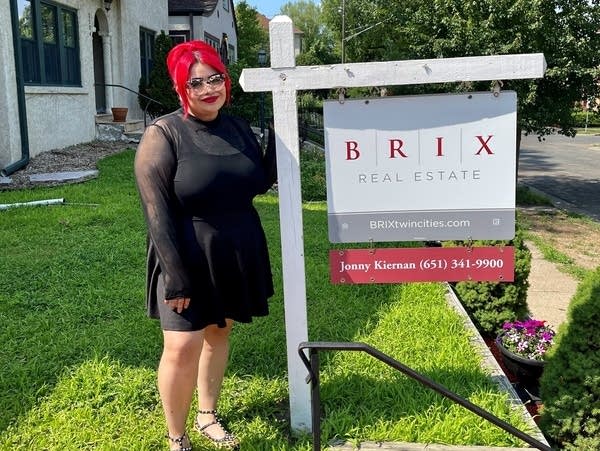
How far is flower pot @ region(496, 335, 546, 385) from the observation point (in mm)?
3692

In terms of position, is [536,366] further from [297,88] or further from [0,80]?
[0,80]

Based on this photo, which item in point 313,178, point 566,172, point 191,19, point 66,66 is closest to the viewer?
point 313,178

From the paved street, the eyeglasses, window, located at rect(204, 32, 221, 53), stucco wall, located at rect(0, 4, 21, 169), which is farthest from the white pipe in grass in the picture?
window, located at rect(204, 32, 221, 53)

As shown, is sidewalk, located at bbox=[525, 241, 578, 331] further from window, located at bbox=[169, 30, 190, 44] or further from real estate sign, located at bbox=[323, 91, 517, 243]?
window, located at bbox=[169, 30, 190, 44]

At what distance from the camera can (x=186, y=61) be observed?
235cm

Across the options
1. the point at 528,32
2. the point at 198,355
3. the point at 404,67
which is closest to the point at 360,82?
the point at 404,67

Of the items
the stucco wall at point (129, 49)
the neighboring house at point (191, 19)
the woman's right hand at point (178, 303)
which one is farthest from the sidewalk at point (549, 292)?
the neighboring house at point (191, 19)

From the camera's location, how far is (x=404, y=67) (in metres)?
2.50

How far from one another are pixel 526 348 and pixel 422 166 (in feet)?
5.93

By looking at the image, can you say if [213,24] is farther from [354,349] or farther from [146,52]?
[354,349]

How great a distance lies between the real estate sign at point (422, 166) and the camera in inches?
100.0

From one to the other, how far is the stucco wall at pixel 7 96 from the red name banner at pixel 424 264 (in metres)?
8.61

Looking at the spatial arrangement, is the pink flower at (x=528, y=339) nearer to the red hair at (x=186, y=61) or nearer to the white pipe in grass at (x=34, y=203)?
the red hair at (x=186, y=61)

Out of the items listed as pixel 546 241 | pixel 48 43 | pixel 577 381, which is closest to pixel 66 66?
pixel 48 43
